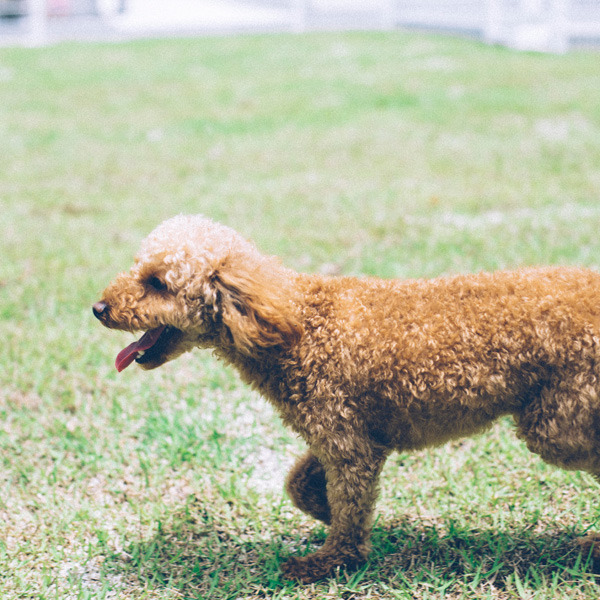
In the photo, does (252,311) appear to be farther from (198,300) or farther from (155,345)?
(155,345)

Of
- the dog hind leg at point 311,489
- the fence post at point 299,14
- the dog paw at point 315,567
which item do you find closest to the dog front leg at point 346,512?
the dog paw at point 315,567

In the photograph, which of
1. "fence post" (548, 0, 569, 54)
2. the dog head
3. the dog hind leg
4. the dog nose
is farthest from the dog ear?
"fence post" (548, 0, 569, 54)

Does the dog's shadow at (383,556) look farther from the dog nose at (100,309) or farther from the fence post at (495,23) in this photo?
the fence post at (495,23)

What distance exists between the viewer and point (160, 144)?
366 inches

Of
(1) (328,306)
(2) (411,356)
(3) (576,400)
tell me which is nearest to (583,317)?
(3) (576,400)

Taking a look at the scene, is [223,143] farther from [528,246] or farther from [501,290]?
[501,290]

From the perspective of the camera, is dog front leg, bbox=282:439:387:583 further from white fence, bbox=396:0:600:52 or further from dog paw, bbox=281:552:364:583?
white fence, bbox=396:0:600:52

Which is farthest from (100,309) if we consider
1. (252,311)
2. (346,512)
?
(346,512)

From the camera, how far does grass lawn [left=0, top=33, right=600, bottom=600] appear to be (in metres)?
2.87

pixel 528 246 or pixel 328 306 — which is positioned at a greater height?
pixel 328 306

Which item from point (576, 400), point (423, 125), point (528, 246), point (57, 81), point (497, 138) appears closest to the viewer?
point (576, 400)

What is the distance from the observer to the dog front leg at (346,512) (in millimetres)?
2662

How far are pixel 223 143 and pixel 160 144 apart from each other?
0.74 m

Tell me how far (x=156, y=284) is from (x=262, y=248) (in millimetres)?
3013
